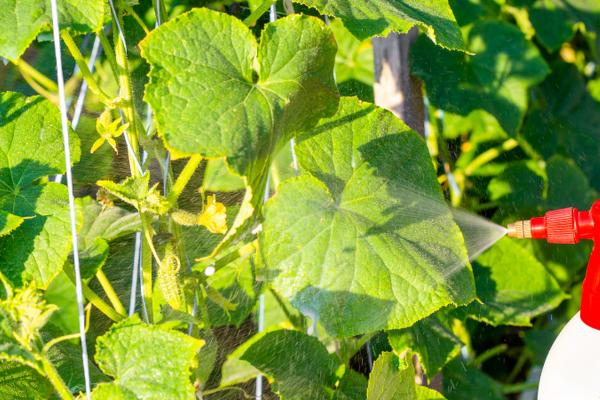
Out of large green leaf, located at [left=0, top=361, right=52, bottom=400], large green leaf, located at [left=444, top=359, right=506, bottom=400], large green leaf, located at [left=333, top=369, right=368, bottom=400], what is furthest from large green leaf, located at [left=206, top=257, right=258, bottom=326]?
large green leaf, located at [left=444, top=359, right=506, bottom=400]

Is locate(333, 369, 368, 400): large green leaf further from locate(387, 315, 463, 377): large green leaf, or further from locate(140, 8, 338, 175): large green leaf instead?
locate(140, 8, 338, 175): large green leaf

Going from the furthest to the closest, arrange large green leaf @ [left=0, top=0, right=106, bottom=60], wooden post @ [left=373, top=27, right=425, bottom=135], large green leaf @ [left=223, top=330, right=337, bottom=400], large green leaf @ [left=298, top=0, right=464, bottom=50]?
wooden post @ [left=373, top=27, right=425, bottom=135]
large green leaf @ [left=223, top=330, right=337, bottom=400]
large green leaf @ [left=298, top=0, right=464, bottom=50]
large green leaf @ [left=0, top=0, right=106, bottom=60]

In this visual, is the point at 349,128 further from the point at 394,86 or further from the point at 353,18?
the point at 394,86

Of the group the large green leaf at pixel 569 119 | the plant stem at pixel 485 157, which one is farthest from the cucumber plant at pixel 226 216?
the large green leaf at pixel 569 119

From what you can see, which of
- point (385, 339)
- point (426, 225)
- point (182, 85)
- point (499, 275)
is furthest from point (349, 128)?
point (499, 275)

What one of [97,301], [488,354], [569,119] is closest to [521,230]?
[97,301]

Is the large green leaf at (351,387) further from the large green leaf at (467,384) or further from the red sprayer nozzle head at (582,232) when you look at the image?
the large green leaf at (467,384)

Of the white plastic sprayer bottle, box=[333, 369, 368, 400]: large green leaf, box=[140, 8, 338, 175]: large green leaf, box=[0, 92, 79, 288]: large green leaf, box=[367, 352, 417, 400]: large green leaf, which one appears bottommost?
box=[333, 369, 368, 400]: large green leaf
